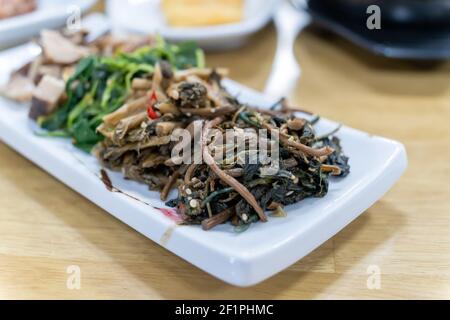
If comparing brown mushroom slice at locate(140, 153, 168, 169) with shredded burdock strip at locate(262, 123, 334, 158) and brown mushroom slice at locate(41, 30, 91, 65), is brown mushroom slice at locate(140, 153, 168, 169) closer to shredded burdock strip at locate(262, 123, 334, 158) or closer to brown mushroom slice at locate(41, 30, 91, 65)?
shredded burdock strip at locate(262, 123, 334, 158)

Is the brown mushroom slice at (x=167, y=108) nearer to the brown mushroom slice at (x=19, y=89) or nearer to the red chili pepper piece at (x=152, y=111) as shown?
the red chili pepper piece at (x=152, y=111)

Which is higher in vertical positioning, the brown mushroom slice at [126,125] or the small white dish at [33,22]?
the brown mushroom slice at [126,125]

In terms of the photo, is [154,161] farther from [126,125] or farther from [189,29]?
[189,29]

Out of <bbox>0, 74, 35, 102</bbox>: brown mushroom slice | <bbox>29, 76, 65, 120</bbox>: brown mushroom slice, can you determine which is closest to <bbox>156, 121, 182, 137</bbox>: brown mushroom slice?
<bbox>29, 76, 65, 120</bbox>: brown mushroom slice

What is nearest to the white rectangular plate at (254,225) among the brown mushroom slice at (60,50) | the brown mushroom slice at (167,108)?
the brown mushroom slice at (167,108)

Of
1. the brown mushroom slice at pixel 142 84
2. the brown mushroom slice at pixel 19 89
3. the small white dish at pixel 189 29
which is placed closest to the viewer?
the brown mushroom slice at pixel 142 84

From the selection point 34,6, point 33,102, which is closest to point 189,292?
point 33,102
